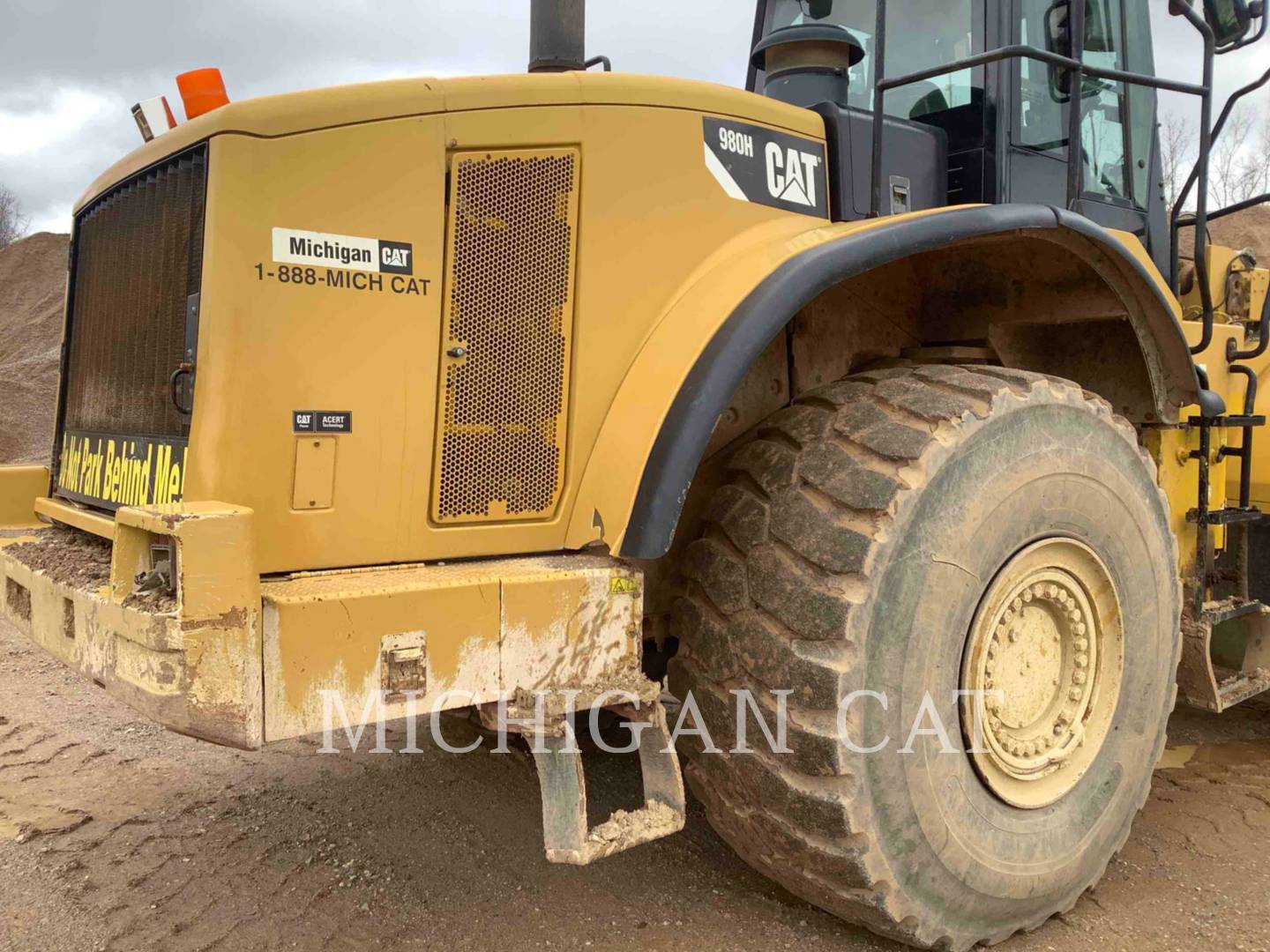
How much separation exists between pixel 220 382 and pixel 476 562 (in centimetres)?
66

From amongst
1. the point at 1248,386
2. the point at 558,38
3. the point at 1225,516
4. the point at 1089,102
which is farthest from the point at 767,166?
the point at 1248,386

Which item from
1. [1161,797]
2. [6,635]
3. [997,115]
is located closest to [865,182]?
[997,115]

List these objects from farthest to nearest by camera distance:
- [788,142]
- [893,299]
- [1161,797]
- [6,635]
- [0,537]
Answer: [6,635]
[1161,797]
[893,299]
[0,537]
[788,142]

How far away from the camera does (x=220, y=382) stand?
2.06 meters

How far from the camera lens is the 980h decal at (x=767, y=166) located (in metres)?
2.54

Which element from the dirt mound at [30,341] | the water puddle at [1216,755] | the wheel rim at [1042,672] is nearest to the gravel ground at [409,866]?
the water puddle at [1216,755]

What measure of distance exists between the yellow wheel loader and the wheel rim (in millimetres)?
13

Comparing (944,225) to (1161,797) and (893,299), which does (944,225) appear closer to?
(893,299)

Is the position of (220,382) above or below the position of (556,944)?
above

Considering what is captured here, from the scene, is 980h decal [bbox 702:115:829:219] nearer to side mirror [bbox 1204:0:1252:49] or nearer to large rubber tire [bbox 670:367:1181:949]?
large rubber tire [bbox 670:367:1181:949]

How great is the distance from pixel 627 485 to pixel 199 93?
53.0 inches

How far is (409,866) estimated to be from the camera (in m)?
2.98

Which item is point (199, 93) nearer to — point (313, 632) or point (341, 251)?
point (341, 251)

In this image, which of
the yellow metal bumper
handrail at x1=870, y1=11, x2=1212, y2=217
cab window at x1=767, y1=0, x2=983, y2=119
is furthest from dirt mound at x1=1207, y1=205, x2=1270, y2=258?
the yellow metal bumper
